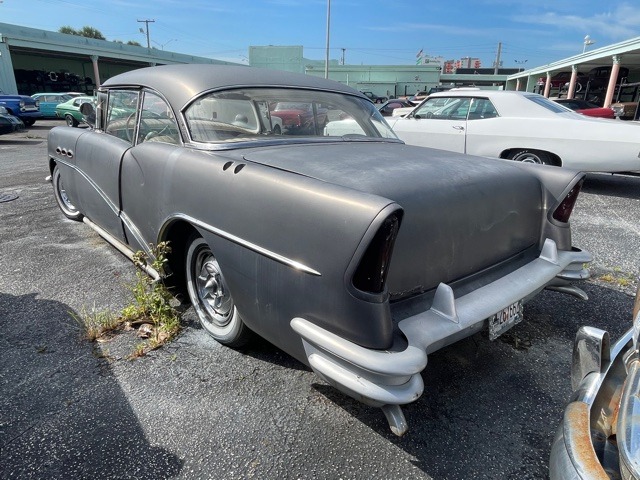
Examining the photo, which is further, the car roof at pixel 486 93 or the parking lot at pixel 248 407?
the car roof at pixel 486 93

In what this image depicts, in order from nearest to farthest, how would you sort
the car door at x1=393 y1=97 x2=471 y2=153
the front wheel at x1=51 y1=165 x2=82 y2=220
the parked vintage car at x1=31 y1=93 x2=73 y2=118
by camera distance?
the front wheel at x1=51 y1=165 x2=82 y2=220
the car door at x1=393 y1=97 x2=471 y2=153
the parked vintage car at x1=31 y1=93 x2=73 y2=118

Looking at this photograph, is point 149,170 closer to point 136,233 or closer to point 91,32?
point 136,233

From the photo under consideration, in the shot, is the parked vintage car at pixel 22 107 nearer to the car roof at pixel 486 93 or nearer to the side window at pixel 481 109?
the car roof at pixel 486 93

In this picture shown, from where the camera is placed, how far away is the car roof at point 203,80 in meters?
2.81

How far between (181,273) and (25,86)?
41159mm

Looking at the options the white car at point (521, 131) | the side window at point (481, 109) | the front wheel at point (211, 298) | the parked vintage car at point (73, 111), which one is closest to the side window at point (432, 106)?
the white car at point (521, 131)

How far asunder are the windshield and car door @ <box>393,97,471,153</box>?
385 centimetres

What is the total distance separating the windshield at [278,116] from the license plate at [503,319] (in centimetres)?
169

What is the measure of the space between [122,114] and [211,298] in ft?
6.21

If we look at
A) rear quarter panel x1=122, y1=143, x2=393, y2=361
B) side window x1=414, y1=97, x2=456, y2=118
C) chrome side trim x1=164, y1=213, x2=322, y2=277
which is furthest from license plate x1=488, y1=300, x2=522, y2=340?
side window x1=414, y1=97, x2=456, y2=118

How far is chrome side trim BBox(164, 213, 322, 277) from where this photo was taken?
1.72 metres

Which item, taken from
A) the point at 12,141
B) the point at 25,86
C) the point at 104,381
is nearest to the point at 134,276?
the point at 104,381

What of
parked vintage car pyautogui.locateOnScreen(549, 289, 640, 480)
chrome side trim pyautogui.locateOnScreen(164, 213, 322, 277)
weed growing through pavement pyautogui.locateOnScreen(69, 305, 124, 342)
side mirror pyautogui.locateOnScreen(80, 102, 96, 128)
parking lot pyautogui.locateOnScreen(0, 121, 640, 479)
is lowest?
parking lot pyautogui.locateOnScreen(0, 121, 640, 479)

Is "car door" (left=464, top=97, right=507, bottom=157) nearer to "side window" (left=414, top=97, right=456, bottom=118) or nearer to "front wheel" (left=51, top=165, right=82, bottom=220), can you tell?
"side window" (left=414, top=97, right=456, bottom=118)
